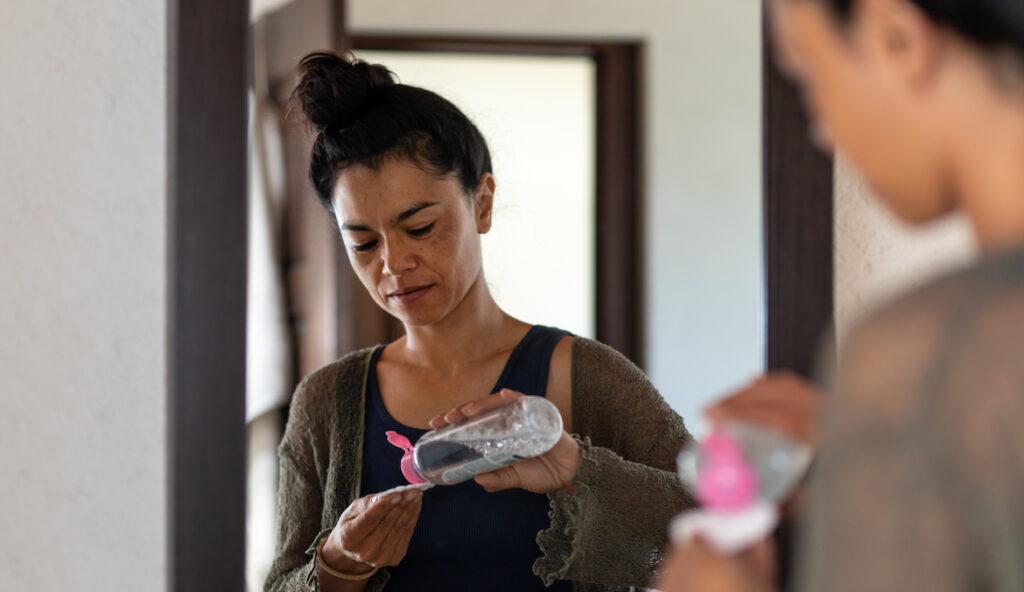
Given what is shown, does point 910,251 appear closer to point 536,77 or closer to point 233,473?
point 233,473

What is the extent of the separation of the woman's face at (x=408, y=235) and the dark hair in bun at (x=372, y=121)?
0.02 meters

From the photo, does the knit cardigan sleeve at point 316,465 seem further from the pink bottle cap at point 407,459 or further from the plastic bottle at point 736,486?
the plastic bottle at point 736,486

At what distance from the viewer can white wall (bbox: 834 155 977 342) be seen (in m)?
0.89

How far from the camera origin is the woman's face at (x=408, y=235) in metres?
1.07

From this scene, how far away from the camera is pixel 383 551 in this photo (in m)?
1.00

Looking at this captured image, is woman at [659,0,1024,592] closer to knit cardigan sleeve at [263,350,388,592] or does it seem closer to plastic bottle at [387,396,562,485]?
plastic bottle at [387,396,562,485]

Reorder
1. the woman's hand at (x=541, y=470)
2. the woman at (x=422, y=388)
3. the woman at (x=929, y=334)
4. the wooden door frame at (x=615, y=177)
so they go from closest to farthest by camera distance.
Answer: the woman at (x=929, y=334)
the woman's hand at (x=541, y=470)
the woman at (x=422, y=388)
the wooden door frame at (x=615, y=177)

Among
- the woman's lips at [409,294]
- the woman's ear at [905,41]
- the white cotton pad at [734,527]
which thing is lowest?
the white cotton pad at [734,527]

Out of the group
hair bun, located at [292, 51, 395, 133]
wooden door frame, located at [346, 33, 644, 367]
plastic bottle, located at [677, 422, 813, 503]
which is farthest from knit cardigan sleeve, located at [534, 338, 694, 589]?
wooden door frame, located at [346, 33, 644, 367]

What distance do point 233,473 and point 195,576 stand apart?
0.27 ft

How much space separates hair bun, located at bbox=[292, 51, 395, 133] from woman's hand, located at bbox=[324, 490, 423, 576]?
0.40 m

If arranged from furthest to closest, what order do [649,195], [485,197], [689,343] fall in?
[649,195]
[689,343]
[485,197]

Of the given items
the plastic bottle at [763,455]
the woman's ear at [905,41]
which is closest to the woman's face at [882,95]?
the woman's ear at [905,41]

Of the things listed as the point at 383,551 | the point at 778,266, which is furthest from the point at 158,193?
the point at 778,266
